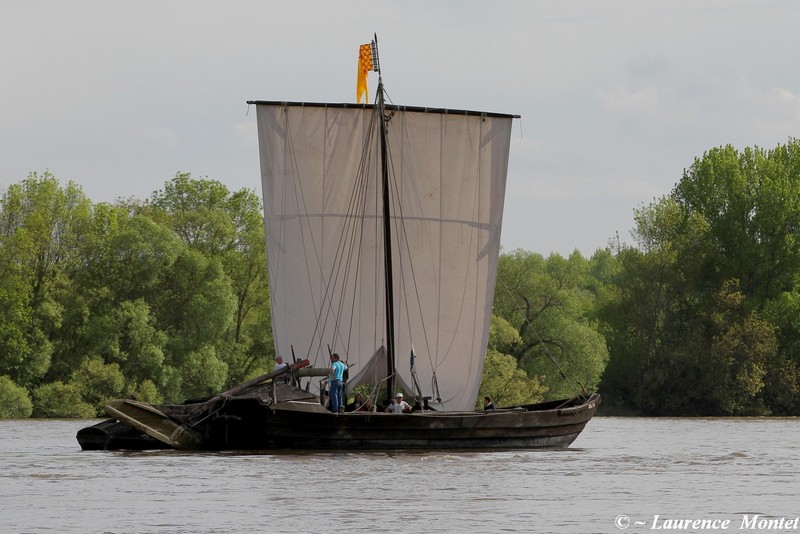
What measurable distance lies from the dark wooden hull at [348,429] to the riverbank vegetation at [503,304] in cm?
2464

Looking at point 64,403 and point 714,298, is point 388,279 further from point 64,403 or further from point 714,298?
point 714,298

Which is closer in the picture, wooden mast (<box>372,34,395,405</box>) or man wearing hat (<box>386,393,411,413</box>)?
man wearing hat (<box>386,393,411,413</box>)

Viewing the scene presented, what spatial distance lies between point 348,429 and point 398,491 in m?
9.69

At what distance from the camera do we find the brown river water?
936 inches

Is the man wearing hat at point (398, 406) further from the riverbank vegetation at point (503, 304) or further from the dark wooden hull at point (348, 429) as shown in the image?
the riverbank vegetation at point (503, 304)

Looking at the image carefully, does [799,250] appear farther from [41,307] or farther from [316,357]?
[316,357]

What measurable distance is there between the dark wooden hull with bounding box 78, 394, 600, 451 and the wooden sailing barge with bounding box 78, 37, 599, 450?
9.15ft

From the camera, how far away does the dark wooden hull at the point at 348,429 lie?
3747 centimetres

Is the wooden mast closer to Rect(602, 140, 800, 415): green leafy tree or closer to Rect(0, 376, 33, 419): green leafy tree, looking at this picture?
Rect(0, 376, 33, 419): green leafy tree

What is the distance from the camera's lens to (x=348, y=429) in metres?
38.3

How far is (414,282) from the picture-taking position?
4522 centimetres

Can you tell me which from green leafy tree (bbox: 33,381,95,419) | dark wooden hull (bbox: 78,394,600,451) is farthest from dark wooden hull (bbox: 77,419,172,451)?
green leafy tree (bbox: 33,381,95,419)

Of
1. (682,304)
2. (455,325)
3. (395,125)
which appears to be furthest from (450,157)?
(682,304)

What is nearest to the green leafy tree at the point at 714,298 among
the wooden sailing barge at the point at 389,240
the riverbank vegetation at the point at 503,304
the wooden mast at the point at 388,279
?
the riverbank vegetation at the point at 503,304
